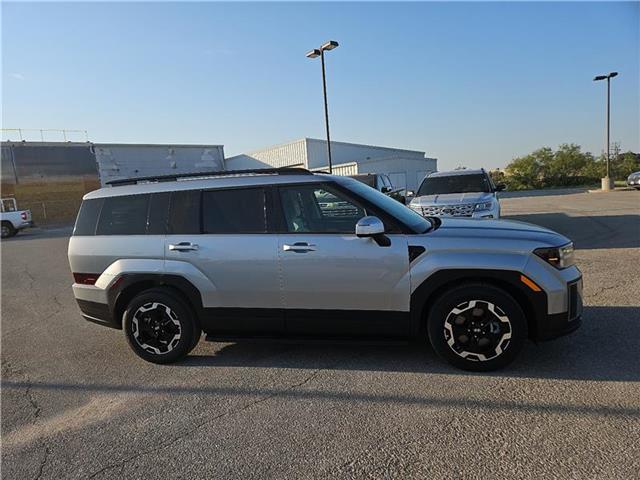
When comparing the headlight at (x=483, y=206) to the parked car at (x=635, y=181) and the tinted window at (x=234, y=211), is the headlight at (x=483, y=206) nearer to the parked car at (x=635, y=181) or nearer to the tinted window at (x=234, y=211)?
the tinted window at (x=234, y=211)

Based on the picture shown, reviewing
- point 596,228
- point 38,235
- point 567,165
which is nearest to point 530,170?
point 567,165

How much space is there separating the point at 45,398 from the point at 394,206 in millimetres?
3601

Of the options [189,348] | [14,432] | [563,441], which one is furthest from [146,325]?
[563,441]

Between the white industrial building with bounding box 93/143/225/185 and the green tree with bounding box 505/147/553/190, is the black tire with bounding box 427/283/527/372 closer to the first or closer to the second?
the white industrial building with bounding box 93/143/225/185

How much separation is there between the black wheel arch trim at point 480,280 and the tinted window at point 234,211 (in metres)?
1.56

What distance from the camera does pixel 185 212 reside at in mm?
4391

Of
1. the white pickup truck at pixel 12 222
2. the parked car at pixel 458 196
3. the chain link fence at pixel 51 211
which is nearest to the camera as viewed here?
the parked car at pixel 458 196

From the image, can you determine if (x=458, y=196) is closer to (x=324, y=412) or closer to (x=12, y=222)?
(x=324, y=412)

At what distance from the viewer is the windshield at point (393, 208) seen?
4051mm

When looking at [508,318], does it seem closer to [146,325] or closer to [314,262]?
[314,262]

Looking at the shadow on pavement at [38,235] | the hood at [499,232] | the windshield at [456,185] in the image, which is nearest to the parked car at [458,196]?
the windshield at [456,185]

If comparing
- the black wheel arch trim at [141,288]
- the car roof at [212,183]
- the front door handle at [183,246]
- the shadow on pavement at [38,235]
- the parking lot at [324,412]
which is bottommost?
the parking lot at [324,412]

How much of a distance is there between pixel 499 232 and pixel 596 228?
1015 cm

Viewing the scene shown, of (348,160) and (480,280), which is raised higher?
(348,160)
